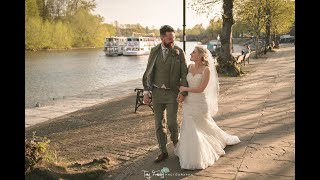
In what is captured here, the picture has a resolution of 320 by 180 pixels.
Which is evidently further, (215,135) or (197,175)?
(215,135)

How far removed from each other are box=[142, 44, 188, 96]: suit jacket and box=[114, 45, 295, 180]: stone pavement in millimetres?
1237

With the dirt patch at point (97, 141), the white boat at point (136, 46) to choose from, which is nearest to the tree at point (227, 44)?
the dirt patch at point (97, 141)

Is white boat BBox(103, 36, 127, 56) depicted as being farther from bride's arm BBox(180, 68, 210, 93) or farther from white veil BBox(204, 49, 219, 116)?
bride's arm BBox(180, 68, 210, 93)

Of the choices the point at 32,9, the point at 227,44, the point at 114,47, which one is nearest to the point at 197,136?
the point at 227,44

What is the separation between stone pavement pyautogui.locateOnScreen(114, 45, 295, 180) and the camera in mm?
4930

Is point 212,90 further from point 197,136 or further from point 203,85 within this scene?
point 197,136

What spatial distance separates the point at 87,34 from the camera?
90250 mm

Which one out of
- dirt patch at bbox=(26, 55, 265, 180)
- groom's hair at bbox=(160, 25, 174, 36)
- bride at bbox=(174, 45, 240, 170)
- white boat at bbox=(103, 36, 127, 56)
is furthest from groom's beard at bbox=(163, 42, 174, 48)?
white boat at bbox=(103, 36, 127, 56)

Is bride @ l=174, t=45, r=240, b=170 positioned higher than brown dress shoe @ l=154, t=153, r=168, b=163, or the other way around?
bride @ l=174, t=45, r=240, b=170

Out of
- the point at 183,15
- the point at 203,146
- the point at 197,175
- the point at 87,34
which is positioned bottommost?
the point at 197,175

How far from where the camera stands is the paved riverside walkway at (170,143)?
16.6ft
